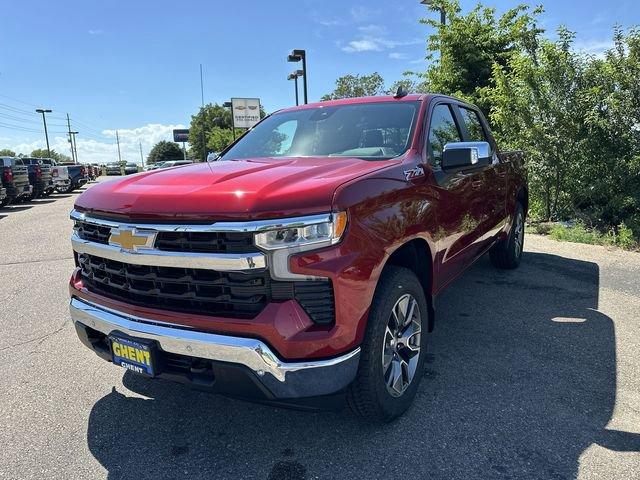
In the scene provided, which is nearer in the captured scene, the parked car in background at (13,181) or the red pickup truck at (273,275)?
the red pickup truck at (273,275)

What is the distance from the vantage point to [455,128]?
425 cm

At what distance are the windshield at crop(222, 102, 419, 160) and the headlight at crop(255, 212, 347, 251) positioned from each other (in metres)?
1.06

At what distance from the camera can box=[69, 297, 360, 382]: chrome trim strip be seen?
2156 millimetres

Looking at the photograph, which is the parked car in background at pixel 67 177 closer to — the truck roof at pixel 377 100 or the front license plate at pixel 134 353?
the truck roof at pixel 377 100

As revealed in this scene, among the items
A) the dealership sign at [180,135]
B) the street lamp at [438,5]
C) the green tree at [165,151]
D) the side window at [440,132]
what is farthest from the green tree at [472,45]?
the green tree at [165,151]

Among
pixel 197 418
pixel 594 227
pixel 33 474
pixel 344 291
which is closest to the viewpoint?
pixel 344 291

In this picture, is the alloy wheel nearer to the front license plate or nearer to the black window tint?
the front license plate

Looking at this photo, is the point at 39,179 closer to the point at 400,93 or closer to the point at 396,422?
the point at 400,93

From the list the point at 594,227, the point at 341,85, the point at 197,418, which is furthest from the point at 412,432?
the point at 341,85

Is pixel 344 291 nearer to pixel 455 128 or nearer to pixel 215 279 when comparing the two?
pixel 215 279

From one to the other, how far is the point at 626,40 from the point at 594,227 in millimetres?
3043

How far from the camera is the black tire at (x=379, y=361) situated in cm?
246

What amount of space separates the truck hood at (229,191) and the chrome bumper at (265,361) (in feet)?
1.80

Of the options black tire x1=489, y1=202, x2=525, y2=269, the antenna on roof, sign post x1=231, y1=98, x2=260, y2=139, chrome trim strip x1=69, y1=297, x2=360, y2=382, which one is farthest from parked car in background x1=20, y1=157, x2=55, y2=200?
chrome trim strip x1=69, y1=297, x2=360, y2=382
